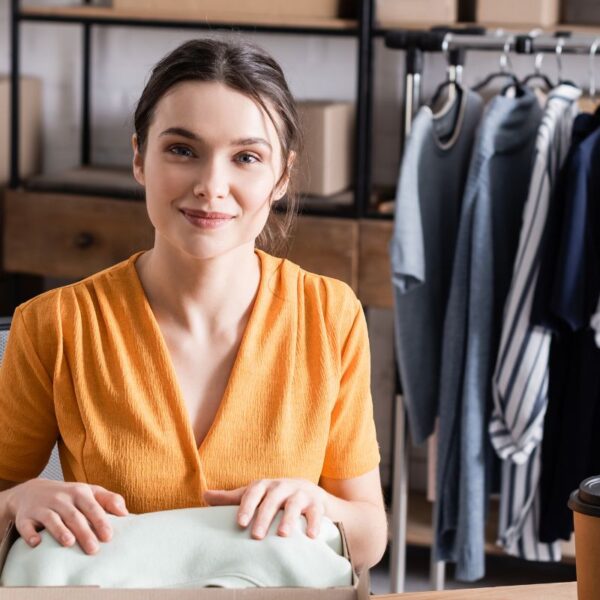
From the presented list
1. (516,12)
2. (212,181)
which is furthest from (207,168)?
(516,12)

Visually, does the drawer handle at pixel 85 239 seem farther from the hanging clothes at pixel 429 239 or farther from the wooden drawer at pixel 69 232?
the hanging clothes at pixel 429 239

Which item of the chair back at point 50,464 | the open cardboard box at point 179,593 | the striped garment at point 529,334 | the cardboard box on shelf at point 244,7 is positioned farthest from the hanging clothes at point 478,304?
the open cardboard box at point 179,593

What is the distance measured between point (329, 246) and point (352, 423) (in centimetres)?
150

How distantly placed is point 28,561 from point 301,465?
42 cm

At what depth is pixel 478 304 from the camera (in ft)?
7.24

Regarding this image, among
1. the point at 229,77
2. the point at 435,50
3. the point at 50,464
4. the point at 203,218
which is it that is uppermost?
the point at 435,50

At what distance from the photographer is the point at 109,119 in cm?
334

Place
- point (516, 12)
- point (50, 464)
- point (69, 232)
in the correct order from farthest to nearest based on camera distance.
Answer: point (69, 232)
point (516, 12)
point (50, 464)

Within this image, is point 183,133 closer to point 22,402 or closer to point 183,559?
point 22,402

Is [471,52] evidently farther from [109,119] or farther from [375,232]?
[109,119]

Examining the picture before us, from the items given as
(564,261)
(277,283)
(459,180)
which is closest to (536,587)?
(277,283)

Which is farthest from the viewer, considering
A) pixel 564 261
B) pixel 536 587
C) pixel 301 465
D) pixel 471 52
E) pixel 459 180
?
pixel 471 52

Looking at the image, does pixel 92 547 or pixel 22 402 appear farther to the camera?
pixel 22 402

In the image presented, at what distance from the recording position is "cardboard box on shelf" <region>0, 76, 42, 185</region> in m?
3.15
